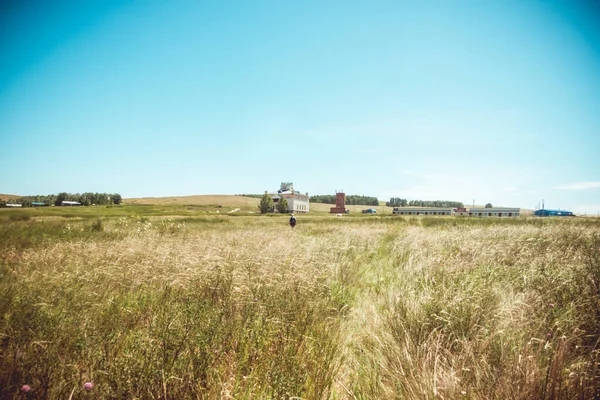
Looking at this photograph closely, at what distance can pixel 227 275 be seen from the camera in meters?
4.55

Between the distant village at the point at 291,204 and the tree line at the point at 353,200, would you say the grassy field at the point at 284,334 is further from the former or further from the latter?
the tree line at the point at 353,200

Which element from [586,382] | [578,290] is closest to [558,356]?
[586,382]

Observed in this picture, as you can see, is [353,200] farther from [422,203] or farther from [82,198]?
[82,198]

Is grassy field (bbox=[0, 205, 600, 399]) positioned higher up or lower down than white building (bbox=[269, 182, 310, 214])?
lower down

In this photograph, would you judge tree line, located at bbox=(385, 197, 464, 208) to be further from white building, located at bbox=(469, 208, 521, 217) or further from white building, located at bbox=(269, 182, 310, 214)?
white building, located at bbox=(269, 182, 310, 214)

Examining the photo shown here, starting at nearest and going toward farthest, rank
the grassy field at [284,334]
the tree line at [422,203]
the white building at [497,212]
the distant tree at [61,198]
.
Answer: the grassy field at [284,334]
the distant tree at [61,198]
the white building at [497,212]
the tree line at [422,203]

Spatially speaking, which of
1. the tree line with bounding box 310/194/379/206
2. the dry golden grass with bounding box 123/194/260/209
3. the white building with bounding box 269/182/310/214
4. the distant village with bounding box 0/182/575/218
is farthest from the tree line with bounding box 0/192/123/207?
the tree line with bounding box 310/194/379/206

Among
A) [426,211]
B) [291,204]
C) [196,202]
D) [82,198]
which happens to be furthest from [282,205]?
[82,198]

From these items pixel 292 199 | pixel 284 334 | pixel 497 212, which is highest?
pixel 292 199

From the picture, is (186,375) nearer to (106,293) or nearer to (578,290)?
(106,293)

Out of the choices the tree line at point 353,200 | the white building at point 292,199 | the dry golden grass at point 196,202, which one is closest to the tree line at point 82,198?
the dry golden grass at point 196,202

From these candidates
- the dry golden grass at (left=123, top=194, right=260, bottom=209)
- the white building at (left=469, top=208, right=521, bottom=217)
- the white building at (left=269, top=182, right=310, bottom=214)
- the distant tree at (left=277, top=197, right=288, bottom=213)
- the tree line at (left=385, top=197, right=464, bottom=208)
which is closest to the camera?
the distant tree at (left=277, top=197, right=288, bottom=213)

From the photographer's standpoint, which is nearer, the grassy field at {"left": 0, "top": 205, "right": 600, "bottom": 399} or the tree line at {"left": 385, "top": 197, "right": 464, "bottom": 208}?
the grassy field at {"left": 0, "top": 205, "right": 600, "bottom": 399}

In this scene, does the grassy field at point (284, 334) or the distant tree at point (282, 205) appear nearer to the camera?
the grassy field at point (284, 334)
